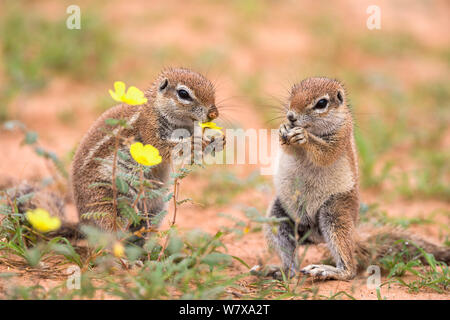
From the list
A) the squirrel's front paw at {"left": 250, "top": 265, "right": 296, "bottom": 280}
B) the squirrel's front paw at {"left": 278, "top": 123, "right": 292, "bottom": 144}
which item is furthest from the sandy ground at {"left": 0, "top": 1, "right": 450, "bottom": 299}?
the squirrel's front paw at {"left": 278, "top": 123, "right": 292, "bottom": 144}

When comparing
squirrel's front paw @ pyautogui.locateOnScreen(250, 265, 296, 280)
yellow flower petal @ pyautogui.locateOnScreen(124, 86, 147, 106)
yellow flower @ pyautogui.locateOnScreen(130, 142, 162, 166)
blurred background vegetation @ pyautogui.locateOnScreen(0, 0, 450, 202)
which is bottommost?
squirrel's front paw @ pyautogui.locateOnScreen(250, 265, 296, 280)

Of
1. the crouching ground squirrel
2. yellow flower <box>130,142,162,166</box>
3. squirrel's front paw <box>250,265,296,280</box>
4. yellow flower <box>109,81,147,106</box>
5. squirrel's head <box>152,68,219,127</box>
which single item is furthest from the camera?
squirrel's head <box>152,68,219,127</box>

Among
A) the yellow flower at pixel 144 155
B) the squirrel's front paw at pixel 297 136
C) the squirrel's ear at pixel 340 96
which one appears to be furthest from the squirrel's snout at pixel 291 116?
the yellow flower at pixel 144 155

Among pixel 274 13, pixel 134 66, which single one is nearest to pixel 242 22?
pixel 274 13

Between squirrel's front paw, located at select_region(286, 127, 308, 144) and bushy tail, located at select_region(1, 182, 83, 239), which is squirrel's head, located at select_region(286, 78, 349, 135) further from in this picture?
bushy tail, located at select_region(1, 182, 83, 239)

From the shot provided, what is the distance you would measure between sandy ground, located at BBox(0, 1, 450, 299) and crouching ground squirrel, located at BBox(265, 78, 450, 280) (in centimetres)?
28

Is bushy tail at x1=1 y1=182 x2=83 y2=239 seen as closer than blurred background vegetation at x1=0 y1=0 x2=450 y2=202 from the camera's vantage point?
Yes

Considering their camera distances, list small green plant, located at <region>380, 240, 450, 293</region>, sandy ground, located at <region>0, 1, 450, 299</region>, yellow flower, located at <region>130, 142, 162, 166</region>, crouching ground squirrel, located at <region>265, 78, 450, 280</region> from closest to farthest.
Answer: yellow flower, located at <region>130, 142, 162, 166</region>, small green plant, located at <region>380, 240, 450, 293</region>, crouching ground squirrel, located at <region>265, 78, 450, 280</region>, sandy ground, located at <region>0, 1, 450, 299</region>

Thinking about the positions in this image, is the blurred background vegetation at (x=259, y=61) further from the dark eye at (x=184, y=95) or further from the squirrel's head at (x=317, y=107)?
the dark eye at (x=184, y=95)

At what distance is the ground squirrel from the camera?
441 cm

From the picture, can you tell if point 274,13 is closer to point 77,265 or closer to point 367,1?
point 367,1

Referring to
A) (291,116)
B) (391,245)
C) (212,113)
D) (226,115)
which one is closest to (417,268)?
(391,245)

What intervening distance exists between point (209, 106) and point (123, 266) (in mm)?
1563

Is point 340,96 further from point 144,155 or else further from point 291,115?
point 144,155
